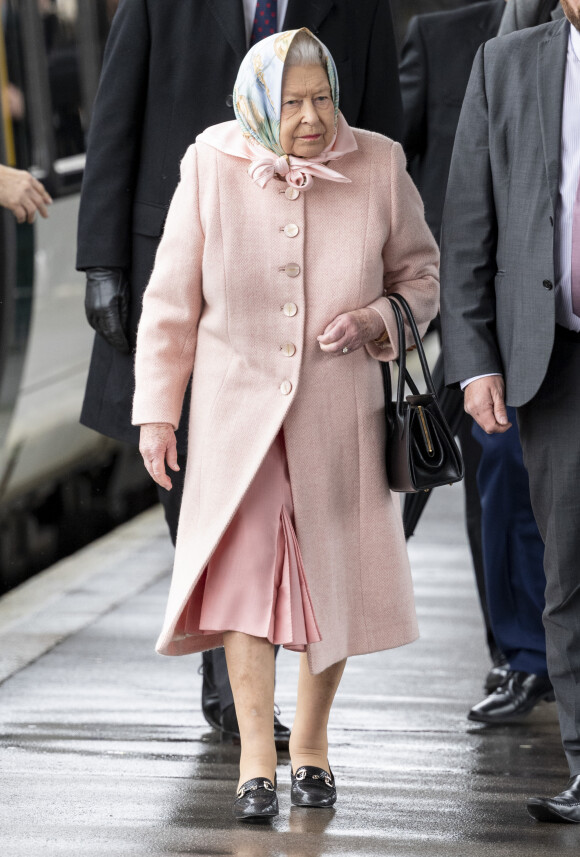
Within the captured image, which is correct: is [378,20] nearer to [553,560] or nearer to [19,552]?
[553,560]

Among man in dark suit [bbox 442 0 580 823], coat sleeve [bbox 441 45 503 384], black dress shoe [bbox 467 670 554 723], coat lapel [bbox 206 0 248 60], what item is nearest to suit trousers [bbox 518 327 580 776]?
man in dark suit [bbox 442 0 580 823]

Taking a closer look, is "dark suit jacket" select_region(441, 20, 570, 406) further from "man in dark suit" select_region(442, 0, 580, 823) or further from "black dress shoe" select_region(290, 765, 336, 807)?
"black dress shoe" select_region(290, 765, 336, 807)

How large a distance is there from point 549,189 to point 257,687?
1.23 meters

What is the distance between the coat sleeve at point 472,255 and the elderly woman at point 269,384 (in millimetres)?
140

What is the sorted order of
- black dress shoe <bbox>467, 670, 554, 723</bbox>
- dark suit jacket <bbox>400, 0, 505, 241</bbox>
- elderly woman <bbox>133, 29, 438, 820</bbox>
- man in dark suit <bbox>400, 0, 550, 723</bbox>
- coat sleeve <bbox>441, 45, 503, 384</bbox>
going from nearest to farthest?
elderly woman <bbox>133, 29, 438, 820</bbox> < coat sleeve <bbox>441, 45, 503, 384</bbox> < black dress shoe <bbox>467, 670, 554, 723</bbox> < man in dark suit <bbox>400, 0, 550, 723</bbox> < dark suit jacket <bbox>400, 0, 505, 241</bbox>

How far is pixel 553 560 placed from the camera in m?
3.62

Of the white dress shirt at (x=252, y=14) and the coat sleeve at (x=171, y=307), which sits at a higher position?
the white dress shirt at (x=252, y=14)

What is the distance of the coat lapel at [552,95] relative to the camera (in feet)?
11.4

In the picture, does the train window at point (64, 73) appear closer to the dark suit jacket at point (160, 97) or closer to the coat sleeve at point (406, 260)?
the dark suit jacket at point (160, 97)

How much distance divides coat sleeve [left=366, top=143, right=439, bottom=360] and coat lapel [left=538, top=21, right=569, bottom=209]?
32cm

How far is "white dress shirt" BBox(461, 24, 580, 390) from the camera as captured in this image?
11.4ft

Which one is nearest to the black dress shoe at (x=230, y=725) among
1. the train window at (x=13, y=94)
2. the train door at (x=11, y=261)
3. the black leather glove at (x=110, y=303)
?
the black leather glove at (x=110, y=303)

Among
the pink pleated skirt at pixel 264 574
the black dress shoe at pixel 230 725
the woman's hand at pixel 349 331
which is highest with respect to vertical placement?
the woman's hand at pixel 349 331

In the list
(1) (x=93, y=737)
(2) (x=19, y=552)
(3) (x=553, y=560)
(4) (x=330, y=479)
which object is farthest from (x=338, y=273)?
(2) (x=19, y=552)
